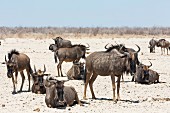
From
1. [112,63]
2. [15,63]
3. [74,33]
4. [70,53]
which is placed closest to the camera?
[112,63]

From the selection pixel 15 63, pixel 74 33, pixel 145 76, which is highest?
pixel 74 33

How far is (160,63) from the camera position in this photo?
34094 mm

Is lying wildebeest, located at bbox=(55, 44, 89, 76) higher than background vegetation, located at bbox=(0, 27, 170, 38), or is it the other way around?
background vegetation, located at bbox=(0, 27, 170, 38)

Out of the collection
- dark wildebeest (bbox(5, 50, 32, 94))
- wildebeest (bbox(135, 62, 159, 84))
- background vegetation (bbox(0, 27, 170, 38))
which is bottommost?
wildebeest (bbox(135, 62, 159, 84))

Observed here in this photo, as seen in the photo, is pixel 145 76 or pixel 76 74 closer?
pixel 145 76

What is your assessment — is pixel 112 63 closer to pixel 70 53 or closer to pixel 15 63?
pixel 15 63

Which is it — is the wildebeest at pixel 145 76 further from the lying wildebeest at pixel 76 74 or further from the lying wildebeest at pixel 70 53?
the lying wildebeest at pixel 70 53

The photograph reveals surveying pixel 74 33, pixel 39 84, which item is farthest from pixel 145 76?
pixel 74 33

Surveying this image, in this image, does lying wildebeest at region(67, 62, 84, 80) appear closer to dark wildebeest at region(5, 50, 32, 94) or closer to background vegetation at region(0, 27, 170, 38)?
dark wildebeest at region(5, 50, 32, 94)

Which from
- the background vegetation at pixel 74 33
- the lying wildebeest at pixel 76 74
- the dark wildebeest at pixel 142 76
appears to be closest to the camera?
the dark wildebeest at pixel 142 76

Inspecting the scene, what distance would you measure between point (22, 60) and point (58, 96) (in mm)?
4476

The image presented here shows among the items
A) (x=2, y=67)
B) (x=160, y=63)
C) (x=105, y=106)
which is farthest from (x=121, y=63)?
(x=160, y=63)

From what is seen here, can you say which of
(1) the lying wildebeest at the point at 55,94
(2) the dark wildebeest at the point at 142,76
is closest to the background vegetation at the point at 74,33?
(2) the dark wildebeest at the point at 142,76

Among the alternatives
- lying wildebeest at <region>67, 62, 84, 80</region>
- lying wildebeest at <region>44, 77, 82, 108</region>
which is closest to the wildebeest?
lying wildebeest at <region>67, 62, 84, 80</region>
